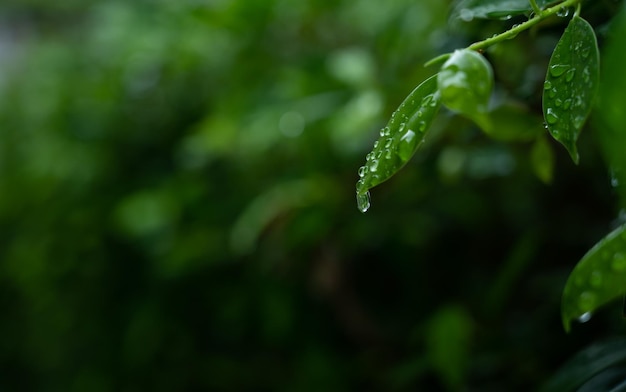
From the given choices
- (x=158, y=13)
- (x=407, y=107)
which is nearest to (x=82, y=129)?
(x=158, y=13)

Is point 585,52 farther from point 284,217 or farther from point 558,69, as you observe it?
point 284,217

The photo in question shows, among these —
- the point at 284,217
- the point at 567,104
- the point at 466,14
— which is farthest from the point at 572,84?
the point at 284,217

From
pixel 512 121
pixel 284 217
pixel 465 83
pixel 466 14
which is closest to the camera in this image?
pixel 465 83

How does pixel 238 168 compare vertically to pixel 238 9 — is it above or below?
below

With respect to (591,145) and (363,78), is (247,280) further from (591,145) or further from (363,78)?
(591,145)

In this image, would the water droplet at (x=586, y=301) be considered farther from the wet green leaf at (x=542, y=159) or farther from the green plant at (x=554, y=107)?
the wet green leaf at (x=542, y=159)

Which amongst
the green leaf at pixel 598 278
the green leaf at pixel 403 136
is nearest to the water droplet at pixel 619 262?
the green leaf at pixel 598 278
